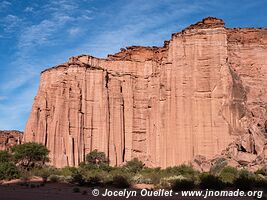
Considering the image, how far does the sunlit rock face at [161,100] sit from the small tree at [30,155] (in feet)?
16.1

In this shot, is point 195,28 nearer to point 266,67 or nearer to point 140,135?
point 266,67

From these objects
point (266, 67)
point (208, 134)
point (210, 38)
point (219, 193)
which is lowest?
point (219, 193)

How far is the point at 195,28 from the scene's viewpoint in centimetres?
5141

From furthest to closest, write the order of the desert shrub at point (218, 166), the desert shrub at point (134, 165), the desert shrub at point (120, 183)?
the desert shrub at point (134, 165) < the desert shrub at point (218, 166) < the desert shrub at point (120, 183)

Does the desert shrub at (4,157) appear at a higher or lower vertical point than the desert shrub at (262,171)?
higher

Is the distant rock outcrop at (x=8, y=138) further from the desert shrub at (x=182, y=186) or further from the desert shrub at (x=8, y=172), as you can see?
the desert shrub at (x=182, y=186)

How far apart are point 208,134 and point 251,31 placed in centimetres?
1655

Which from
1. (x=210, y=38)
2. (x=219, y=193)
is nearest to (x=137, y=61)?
(x=210, y=38)

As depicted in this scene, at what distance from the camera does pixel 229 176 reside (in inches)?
1118

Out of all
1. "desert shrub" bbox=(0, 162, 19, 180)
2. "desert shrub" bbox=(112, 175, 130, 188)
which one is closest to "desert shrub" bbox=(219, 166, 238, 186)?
"desert shrub" bbox=(112, 175, 130, 188)

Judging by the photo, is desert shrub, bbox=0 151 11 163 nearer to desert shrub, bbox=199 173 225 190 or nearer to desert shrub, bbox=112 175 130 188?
desert shrub, bbox=112 175 130 188

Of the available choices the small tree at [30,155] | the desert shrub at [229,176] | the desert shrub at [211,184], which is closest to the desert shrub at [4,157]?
the small tree at [30,155]

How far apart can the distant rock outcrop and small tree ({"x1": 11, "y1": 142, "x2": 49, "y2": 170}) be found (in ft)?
93.5

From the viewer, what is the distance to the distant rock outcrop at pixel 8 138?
7331cm
